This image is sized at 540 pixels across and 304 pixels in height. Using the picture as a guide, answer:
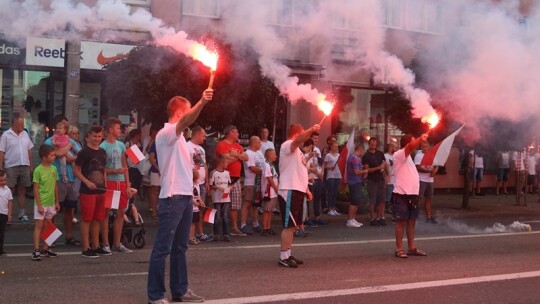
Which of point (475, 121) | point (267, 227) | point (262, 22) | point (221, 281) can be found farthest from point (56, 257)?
point (475, 121)

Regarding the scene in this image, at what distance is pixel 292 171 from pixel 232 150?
9.40 ft

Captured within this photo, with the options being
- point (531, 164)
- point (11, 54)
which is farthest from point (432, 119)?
point (531, 164)

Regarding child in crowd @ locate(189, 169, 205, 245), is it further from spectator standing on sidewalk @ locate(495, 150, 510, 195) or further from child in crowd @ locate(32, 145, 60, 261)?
spectator standing on sidewalk @ locate(495, 150, 510, 195)

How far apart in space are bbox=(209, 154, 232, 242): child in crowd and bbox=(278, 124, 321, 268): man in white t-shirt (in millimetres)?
2305

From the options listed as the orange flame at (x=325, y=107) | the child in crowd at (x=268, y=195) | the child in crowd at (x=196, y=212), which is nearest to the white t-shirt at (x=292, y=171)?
the orange flame at (x=325, y=107)

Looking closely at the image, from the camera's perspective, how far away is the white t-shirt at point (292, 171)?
8414 mm

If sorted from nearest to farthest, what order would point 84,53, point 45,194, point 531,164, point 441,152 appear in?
point 45,194, point 441,152, point 84,53, point 531,164

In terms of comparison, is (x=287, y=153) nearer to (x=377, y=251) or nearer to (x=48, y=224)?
(x=377, y=251)

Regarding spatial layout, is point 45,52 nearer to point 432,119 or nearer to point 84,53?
point 84,53

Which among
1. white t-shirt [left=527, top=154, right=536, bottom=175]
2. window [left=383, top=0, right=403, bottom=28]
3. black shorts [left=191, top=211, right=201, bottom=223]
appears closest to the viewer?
black shorts [left=191, top=211, right=201, bottom=223]

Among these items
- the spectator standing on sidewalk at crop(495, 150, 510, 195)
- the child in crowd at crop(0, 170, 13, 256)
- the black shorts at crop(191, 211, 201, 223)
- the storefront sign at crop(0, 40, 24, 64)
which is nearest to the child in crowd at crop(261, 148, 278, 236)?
the black shorts at crop(191, 211, 201, 223)

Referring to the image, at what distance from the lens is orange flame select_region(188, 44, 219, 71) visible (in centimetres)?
660

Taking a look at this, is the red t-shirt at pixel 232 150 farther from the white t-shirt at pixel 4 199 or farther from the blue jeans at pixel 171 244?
the blue jeans at pixel 171 244

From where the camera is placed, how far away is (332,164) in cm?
1361
